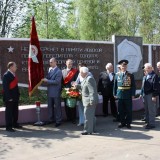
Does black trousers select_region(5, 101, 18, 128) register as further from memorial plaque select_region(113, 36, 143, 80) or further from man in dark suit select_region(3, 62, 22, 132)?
memorial plaque select_region(113, 36, 143, 80)

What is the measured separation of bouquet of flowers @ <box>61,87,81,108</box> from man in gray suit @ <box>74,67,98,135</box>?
826 mm

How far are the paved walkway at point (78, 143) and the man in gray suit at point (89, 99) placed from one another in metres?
0.26

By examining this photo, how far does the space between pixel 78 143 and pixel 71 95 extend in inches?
81.7

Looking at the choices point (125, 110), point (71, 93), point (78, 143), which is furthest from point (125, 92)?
point (78, 143)

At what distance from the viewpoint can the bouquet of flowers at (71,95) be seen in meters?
10.1

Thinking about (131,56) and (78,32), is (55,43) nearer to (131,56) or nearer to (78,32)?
(131,56)

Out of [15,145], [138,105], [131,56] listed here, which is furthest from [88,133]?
[131,56]

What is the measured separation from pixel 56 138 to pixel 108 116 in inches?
138

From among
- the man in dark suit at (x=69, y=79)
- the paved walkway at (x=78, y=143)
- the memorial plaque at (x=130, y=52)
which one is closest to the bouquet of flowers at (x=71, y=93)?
the man in dark suit at (x=69, y=79)

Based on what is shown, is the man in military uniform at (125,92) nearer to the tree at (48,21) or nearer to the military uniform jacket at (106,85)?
the military uniform jacket at (106,85)

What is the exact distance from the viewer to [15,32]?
65.4 ft

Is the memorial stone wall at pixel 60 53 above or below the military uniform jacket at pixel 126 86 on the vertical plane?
above

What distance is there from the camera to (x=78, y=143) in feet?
27.2

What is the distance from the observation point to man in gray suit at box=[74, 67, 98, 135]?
900 centimetres
